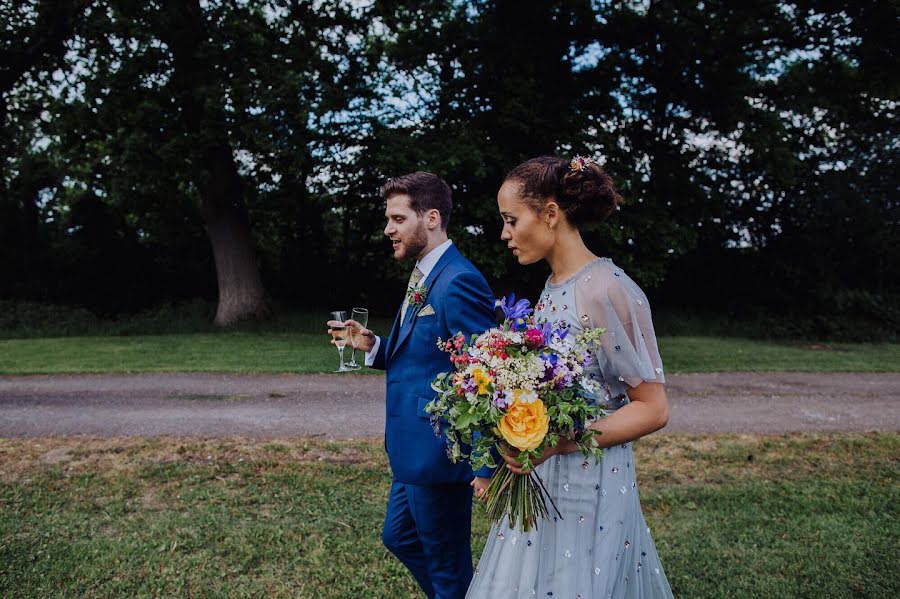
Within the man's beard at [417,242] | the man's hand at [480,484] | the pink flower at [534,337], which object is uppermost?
the man's beard at [417,242]

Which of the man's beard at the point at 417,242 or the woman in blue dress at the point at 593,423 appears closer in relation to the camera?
the woman in blue dress at the point at 593,423

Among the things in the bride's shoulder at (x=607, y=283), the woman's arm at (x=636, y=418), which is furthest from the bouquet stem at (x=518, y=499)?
the bride's shoulder at (x=607, y=283)

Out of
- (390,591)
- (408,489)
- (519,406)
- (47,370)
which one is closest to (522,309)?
(519,406)

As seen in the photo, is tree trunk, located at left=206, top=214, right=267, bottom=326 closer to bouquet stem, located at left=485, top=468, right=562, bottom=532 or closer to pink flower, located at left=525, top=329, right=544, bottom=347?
bouquet stem, located at left=485, top=468, right=562, bottom=532

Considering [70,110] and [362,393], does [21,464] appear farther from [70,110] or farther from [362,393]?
[70,110]

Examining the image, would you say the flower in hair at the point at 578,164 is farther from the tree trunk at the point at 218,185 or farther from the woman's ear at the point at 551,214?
the tree trunk at the point at 218,185

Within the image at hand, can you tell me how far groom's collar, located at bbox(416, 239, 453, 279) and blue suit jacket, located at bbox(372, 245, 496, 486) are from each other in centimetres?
3

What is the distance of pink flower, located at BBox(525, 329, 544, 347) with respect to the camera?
2.15m

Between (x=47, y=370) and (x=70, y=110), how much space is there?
743 centimetres

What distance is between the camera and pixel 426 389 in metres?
3.12

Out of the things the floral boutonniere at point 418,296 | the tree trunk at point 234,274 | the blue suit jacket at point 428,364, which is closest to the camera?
the blue suit jacket at point 428,364

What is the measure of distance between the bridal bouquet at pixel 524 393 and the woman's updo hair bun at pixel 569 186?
1.49 feet

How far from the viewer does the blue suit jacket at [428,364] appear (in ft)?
10.0

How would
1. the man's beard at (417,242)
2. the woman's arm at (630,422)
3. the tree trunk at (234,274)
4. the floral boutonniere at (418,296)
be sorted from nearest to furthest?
the woman's arm at (630,422) < the floral boutonniere at (418,296) < the man's beard at (417,242) < the tree trunk at (234,274)
